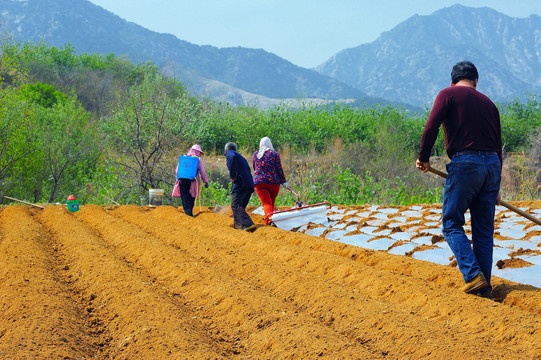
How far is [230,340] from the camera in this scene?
3707 millimetres

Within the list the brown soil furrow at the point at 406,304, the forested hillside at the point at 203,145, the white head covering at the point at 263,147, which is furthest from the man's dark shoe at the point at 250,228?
the forested hillside at the point at 203,145

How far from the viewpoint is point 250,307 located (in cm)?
408

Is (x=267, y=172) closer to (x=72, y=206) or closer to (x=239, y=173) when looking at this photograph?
(x=239, y=173)

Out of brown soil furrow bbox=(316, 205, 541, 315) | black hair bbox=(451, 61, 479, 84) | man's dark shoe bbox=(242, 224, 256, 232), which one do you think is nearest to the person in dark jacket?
man's dark shoe bbox=(242, 224, 256, 232)

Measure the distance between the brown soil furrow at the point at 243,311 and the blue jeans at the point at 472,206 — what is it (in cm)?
122

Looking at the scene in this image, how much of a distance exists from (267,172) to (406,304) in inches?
185

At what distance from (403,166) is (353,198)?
9.86 metres

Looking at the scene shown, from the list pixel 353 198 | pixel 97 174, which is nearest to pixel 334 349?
pixel 353 198

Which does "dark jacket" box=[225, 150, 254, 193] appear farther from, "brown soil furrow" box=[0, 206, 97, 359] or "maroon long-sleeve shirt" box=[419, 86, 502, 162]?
"maroon long-sleeve shirt" box=[419, 86, 502, 162]

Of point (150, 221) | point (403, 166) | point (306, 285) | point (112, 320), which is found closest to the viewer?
point (112, 320)

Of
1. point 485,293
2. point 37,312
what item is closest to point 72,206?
point 37,312

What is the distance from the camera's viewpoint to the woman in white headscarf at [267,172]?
8641 mm

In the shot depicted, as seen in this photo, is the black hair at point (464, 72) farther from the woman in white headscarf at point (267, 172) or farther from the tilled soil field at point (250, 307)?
the woman in white headscarf at point (267, 172)

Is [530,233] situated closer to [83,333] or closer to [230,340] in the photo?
[230,340]
